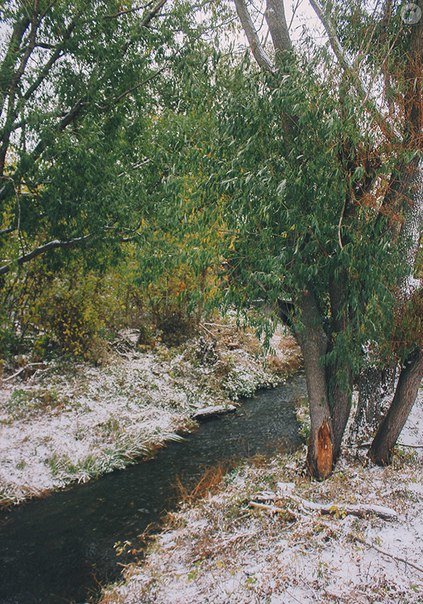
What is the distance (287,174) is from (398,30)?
10.1 ft

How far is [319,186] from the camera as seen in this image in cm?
580

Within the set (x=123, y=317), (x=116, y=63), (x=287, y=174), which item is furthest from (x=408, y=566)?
(x=123, y=317)

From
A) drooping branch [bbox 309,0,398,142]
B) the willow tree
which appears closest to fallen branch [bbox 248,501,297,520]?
the willow tree

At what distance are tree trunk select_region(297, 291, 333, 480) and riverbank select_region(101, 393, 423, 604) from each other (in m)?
0.30

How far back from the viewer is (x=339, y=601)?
3.97 m

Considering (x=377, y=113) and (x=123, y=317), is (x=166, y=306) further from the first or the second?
(x=377, y=113)

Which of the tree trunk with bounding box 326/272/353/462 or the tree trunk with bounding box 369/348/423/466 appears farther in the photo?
the tree trunk with bounding box 369/348/423/466

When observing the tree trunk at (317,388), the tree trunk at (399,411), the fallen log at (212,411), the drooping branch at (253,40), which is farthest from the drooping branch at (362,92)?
the fallen log at (212,411)

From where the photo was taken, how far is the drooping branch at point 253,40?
6.57 meters

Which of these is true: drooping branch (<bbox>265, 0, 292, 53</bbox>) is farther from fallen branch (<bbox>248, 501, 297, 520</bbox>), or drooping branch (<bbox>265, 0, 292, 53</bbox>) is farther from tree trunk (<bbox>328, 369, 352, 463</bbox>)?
fallen branch (<bbox>248, 501, 297, 520</bbox>)

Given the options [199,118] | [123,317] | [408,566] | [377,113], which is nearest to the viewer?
[408,566]

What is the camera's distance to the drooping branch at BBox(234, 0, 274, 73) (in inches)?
259

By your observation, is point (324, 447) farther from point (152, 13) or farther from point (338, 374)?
point (152, 13)

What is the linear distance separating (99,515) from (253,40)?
310 inches
